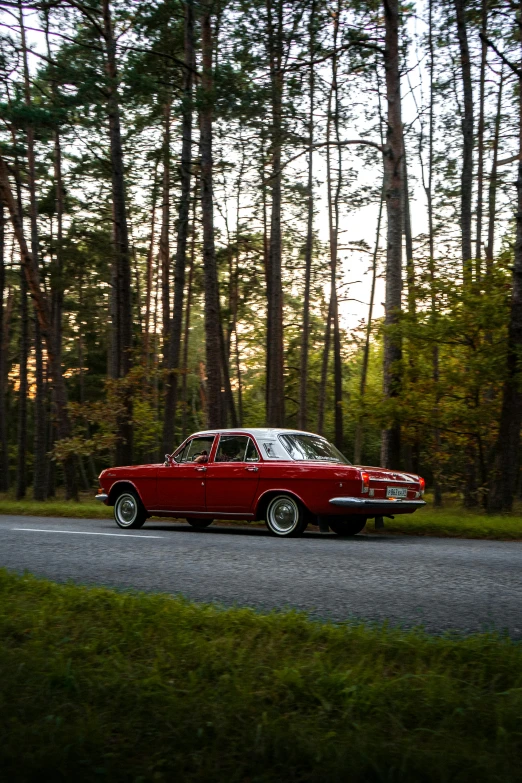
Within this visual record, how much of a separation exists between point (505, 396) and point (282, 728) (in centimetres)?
1216

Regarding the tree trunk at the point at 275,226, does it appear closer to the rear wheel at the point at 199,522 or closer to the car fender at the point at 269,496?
the rear wheel at the point at 199,522

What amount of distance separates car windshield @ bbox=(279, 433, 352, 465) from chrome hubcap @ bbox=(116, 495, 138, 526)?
3125mm

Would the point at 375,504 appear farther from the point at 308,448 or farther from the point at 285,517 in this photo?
the point at 308,448

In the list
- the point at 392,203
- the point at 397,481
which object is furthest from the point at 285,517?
the point at 392,203

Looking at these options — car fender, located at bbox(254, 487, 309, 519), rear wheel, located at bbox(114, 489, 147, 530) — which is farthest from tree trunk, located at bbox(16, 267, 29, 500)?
car fender, located at bbox(254, 487, 309, 519)

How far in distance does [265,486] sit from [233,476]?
0.66 meters

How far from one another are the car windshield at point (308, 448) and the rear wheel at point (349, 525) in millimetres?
836

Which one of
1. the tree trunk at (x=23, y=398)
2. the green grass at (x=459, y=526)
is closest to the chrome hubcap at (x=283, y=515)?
the green grass at (x=459, y=526)

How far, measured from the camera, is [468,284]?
615 inches

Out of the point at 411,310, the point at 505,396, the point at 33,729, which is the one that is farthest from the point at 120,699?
the point at 411,310

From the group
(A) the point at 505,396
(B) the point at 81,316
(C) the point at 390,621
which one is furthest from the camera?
(B) the point at 81,316

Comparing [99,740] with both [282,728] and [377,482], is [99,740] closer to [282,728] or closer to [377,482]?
[282,728]

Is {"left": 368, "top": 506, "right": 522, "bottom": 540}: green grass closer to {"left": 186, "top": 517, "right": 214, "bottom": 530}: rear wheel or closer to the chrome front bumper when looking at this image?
the chrome front bumper

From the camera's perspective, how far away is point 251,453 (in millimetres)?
12805
